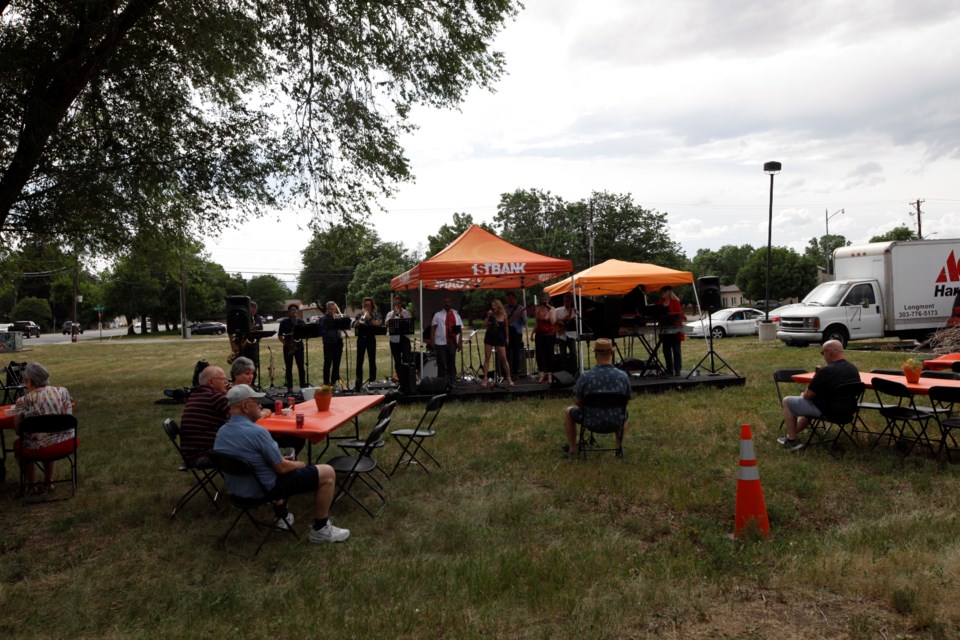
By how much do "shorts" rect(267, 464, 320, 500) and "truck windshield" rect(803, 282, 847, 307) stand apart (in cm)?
1639

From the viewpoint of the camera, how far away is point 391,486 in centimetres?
580

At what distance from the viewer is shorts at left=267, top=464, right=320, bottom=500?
4.43m

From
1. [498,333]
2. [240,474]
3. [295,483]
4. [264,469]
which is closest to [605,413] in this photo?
[295,483]

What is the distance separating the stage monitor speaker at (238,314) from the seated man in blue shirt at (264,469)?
7082 millimetres

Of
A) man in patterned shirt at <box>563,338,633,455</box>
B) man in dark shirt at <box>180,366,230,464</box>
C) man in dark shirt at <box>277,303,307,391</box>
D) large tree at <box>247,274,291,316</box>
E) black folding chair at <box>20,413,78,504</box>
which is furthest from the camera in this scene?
large tree at <box>247,274,291,316</box>

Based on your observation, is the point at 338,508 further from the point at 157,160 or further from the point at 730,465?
the point at 157,160

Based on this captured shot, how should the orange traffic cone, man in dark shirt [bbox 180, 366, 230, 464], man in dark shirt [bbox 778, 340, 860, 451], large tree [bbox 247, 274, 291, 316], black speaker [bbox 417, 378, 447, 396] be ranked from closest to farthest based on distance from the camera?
the orange traffic cone → man in dark shirt [bbox 180, 366, 230, 464] → man in dark shirt [bbox 778, 340, 860, 451] → black speaker [bbox 417, 378, 447, 396] → large tree [bbox 247, 274, 291, 316]

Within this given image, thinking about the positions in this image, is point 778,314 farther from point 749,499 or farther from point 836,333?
point 749,499

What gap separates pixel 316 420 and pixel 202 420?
0.88m

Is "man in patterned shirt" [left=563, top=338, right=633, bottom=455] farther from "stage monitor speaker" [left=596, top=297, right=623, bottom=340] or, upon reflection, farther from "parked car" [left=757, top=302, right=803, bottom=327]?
"parked car" [left=757, top=302, right=803, bottom=327]

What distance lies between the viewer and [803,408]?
6.46m

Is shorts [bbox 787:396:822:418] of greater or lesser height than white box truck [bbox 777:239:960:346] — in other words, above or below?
below

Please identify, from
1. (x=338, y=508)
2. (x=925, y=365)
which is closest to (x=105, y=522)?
(x=338, y=508)

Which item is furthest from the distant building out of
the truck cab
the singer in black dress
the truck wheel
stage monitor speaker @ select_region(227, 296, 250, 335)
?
stage monitor speaker @ select_region(227, 296, 250, 335)
